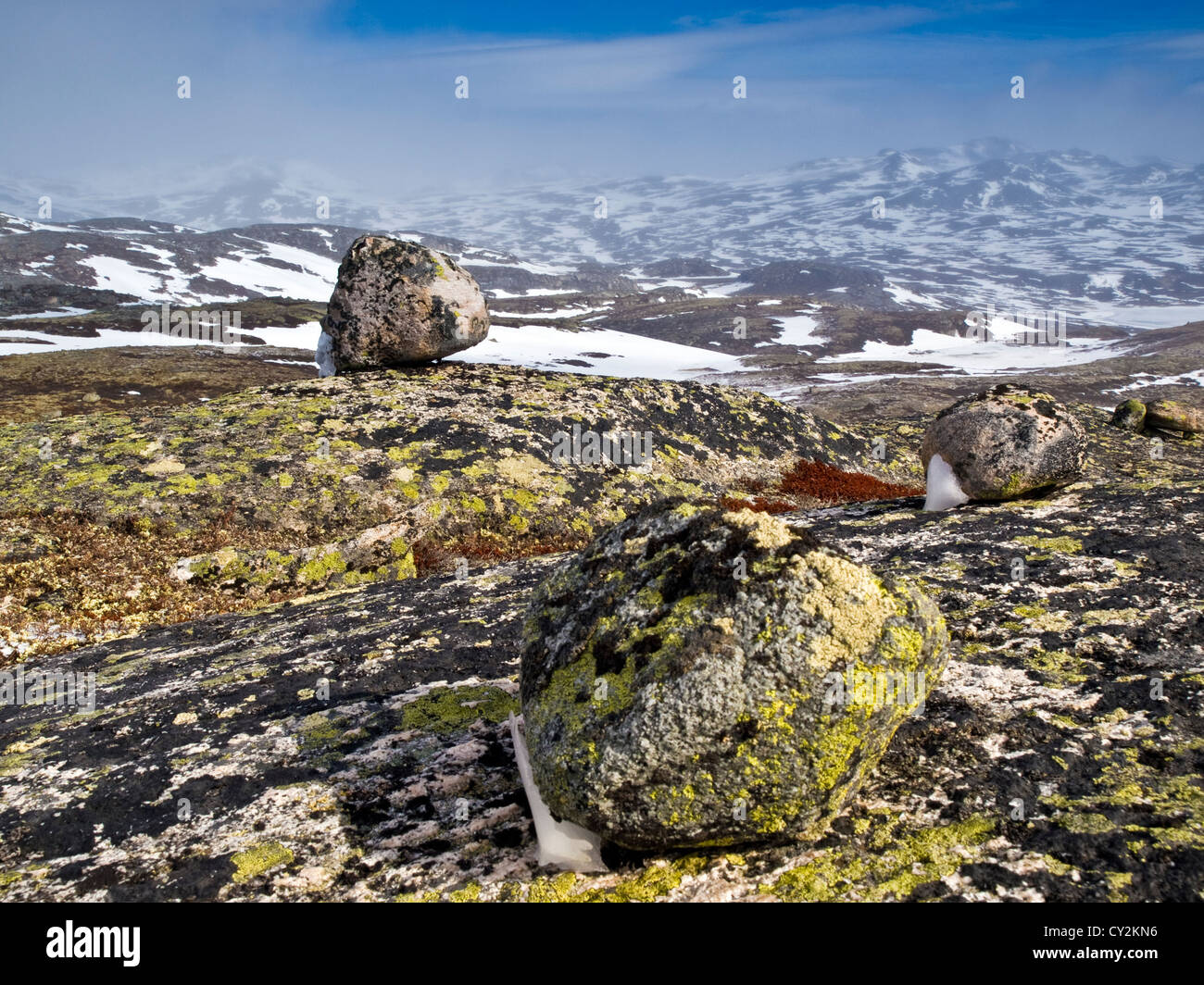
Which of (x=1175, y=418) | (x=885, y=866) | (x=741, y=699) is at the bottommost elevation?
(x=885, y=866)

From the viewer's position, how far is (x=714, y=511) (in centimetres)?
575

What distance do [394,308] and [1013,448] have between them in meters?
16.2

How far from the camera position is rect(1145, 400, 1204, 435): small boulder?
29.3 meters

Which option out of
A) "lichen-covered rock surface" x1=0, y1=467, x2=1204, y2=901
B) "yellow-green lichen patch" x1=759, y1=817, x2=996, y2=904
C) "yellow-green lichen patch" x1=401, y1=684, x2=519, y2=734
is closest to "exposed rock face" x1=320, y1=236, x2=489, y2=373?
"lichen-covered rock surface" x1=0, y1=467, x2=1204, y2=901

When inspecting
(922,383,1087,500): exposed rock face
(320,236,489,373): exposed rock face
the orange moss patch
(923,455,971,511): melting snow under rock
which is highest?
(320,236,489,373): exposed rock face

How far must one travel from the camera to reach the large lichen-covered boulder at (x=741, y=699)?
457 centimetres

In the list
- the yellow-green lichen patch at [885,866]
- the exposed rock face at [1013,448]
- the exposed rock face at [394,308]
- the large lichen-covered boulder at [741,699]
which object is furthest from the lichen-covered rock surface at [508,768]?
the exposed rock face at [394,308]

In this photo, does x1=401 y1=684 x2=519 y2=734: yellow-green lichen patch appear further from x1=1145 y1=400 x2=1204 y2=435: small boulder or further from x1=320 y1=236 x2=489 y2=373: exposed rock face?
x1=1145 y1=400 x2=1204 y2=435: small boulder

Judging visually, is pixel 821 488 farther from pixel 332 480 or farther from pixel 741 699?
pixel 741 699

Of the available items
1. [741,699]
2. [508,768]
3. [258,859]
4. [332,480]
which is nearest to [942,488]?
[508,768]

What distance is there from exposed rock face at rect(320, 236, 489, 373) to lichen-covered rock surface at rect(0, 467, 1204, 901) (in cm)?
1287

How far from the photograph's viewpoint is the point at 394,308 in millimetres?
21141
